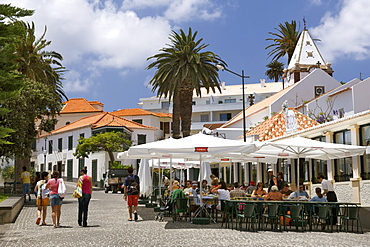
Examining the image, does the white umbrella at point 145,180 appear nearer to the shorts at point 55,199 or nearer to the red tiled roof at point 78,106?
the shorts at point 55,199

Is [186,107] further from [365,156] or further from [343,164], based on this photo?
[365,156]

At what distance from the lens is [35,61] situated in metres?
34.6

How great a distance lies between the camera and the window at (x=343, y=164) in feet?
63.1

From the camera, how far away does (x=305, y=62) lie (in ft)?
207

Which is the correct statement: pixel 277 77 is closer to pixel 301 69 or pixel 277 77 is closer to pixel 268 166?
pixel 301 69

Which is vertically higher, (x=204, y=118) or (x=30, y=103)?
(x=204, y=118)

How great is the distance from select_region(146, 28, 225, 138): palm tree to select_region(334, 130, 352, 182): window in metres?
22.9

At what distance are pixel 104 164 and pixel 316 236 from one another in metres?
49.7

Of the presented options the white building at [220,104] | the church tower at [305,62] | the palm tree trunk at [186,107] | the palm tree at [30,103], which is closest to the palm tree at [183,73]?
the palm tree trunk at [186,107]

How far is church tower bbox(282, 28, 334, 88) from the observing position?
62.0 meters

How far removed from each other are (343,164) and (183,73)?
24.1 meters

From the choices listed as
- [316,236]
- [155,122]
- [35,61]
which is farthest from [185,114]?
[155,122]

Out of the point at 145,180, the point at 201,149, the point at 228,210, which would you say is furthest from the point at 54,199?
the point at 145,180

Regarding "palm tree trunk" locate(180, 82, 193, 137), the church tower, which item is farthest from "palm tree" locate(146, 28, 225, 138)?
the church tower
